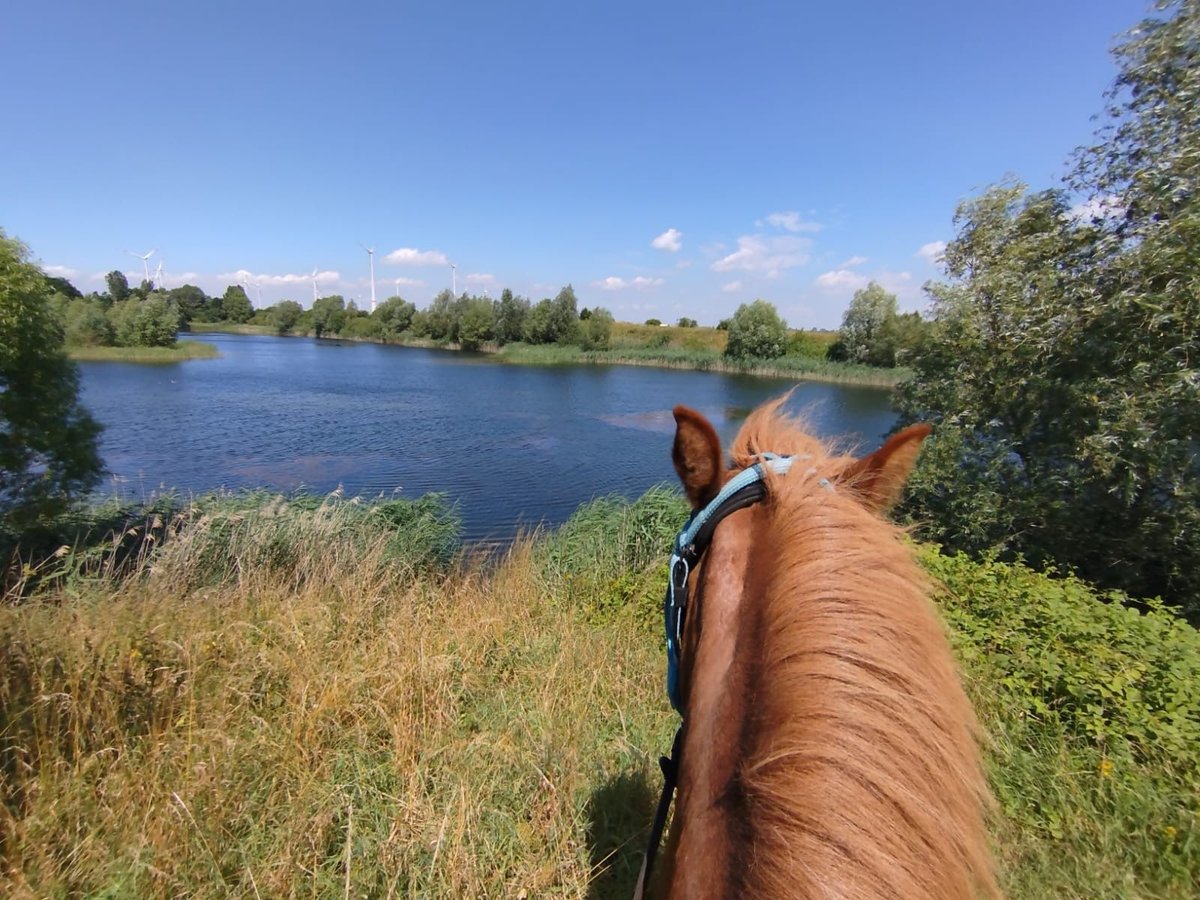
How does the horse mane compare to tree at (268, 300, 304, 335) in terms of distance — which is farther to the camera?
tree at (268, 300, 304, 335)

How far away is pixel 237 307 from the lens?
11938 centimetres

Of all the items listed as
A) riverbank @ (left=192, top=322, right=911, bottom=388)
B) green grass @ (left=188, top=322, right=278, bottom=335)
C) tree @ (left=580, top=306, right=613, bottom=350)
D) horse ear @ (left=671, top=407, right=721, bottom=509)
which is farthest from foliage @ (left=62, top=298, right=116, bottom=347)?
green grass @ (left=188, top=322, right=278, bottom=335)

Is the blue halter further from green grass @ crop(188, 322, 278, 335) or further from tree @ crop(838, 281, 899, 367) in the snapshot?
green grass @ crop(188, 322, 278, 335)

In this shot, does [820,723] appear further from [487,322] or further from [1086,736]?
[487,322]

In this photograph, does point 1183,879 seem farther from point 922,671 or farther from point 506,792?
point 506,792

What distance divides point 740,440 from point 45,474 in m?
11.9

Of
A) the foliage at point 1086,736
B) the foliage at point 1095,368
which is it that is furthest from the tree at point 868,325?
the foliage at point 1086,736

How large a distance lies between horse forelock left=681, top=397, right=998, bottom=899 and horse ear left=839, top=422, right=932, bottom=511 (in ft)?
0.63

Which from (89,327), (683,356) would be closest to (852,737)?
(683,356)

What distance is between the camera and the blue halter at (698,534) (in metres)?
1.08

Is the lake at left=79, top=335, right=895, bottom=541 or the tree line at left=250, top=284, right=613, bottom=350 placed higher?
the tree line at left=250, top=284, right=613, bottom=350

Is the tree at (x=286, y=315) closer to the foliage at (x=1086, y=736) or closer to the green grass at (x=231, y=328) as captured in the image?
the green grass at (x=231, y=328)

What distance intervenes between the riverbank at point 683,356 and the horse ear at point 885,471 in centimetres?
3708

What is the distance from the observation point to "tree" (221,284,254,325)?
11931 centimetres
